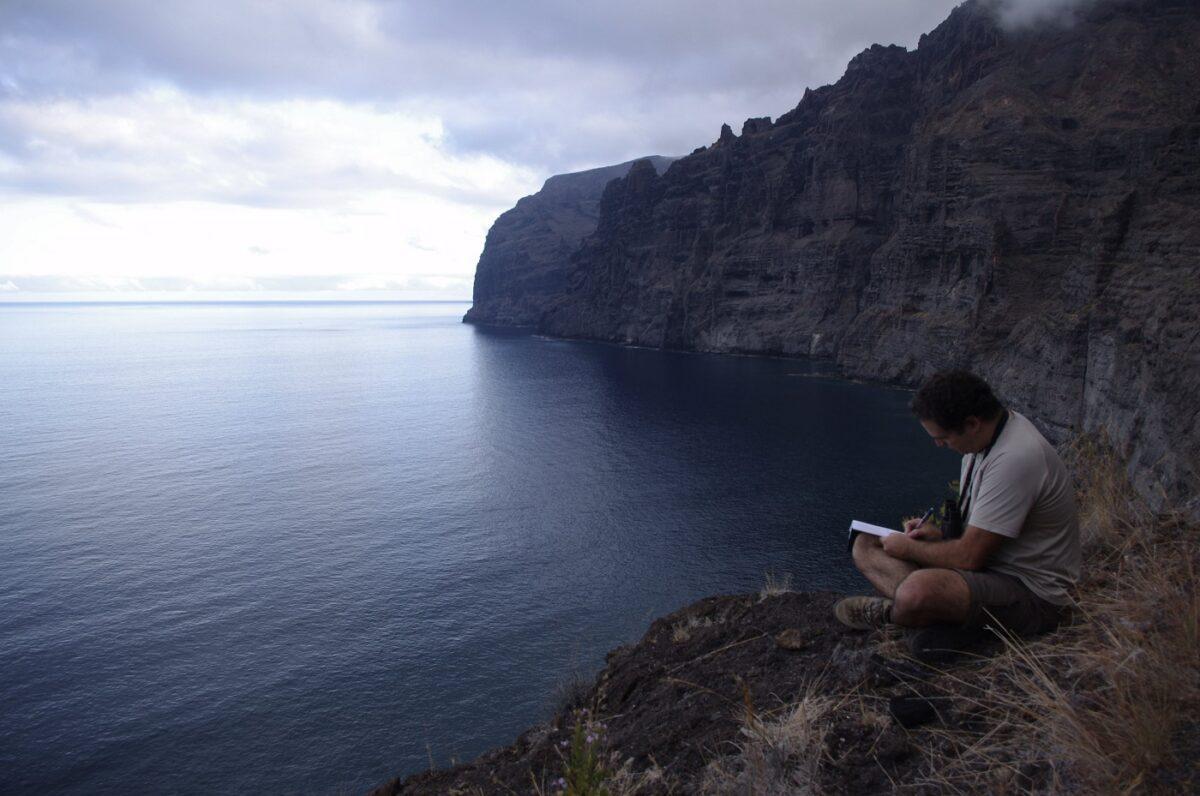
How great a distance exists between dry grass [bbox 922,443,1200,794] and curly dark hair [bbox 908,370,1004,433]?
1699 mm

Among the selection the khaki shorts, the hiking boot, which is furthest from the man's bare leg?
the khaki shorts

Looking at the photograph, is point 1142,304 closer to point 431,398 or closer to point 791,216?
point 431,398

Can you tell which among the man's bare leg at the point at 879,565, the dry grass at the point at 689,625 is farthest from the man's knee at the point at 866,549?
the dry grass at the point at 689,625

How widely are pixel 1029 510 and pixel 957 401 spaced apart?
1.04m

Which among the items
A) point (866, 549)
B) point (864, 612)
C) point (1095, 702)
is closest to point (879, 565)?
point (866, 549)

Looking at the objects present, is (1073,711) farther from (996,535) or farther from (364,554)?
(364,554)

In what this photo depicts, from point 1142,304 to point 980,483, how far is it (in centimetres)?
4823

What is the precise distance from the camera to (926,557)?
649 cm

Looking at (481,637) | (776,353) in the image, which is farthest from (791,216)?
(481,637)

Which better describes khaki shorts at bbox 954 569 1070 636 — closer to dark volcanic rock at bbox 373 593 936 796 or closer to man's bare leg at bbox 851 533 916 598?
man's bare leg at bbox 851 533 916 598

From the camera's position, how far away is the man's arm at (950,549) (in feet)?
20.0

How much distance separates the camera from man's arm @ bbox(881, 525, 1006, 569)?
20.0 feet

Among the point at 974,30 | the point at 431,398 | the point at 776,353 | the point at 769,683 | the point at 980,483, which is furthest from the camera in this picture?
the point at 776,353

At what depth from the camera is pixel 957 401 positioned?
6152 mm
